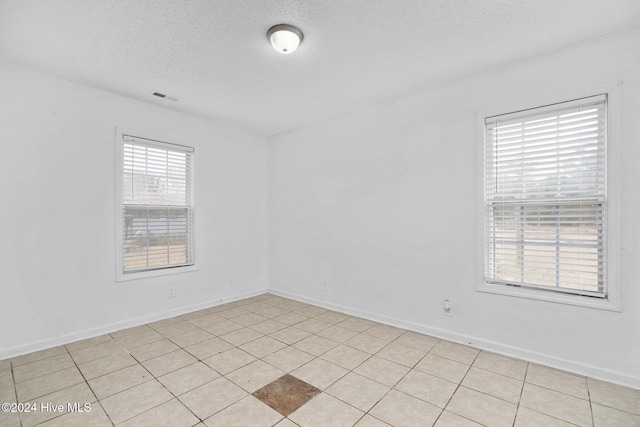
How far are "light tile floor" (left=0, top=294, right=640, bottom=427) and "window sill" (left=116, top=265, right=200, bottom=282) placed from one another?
0.57 metres

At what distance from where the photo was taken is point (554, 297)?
8.17 ft

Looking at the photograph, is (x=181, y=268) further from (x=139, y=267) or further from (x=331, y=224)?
(x=331, y=224)

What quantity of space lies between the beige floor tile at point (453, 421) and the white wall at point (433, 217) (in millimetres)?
1128

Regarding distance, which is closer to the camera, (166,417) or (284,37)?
(166,417)

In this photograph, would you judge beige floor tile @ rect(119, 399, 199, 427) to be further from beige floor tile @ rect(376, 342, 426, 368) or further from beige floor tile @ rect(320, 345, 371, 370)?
beige floor tile @ rect(376, 342, 426, 368)

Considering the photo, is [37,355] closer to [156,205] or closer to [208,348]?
[208,348]

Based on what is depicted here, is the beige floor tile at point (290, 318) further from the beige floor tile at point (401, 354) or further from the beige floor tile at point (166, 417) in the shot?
the beige floor tile at point (166, 417)

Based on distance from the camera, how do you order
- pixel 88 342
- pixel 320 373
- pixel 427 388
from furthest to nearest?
1. pixel 88 342
2. pixel 320 373
3. pixel 427 388

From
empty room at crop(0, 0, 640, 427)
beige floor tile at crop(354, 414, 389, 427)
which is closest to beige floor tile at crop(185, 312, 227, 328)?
empty room at crop(0, 0, 640, 427)

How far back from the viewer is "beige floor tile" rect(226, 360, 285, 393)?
88.5 inches

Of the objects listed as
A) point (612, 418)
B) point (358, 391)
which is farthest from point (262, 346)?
point (612, 418)

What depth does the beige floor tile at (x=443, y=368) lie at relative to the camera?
2.36 metres

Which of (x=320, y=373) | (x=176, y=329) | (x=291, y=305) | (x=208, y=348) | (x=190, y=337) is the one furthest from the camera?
(x=291, y=305)

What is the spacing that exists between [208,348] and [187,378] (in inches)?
20.9
